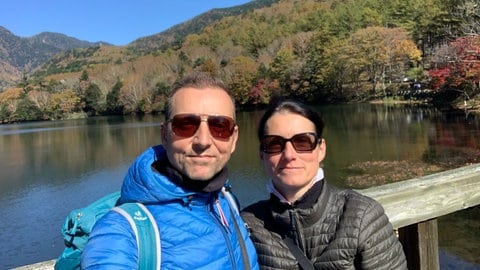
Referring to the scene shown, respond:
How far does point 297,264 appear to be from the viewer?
152 cm

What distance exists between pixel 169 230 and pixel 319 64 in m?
48.4

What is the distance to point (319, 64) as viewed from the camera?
157ft

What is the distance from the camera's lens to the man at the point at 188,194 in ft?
3.78

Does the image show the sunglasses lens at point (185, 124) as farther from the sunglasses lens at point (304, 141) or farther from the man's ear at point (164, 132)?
the sunglasses lens at point (304, 141)

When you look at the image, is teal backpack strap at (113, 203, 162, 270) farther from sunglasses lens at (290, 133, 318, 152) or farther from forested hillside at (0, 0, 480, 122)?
forested hillside at (0, 0, 480, 122)

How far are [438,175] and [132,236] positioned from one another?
1429 mm

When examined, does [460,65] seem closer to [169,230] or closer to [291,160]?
[291,160]

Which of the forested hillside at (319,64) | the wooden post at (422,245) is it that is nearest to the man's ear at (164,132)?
the wooden post at (422,245)

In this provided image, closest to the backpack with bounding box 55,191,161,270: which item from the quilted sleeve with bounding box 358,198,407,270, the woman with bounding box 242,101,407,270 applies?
the woman with bounding box 242,101,407,270

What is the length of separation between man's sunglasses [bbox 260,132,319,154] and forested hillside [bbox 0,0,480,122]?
55.4 feet

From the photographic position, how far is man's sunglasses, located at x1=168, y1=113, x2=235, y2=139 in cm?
146

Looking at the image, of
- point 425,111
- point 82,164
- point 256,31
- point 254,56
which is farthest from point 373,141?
point 256,31

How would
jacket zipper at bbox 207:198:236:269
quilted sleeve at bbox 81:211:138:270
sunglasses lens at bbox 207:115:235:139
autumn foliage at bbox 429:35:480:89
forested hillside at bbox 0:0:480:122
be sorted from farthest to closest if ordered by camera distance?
1. forested hillside at bbox 0:0:480:122
2. autumn foliage at bbox 429:35:480:89
3. sunglasses lens at bbox 207:115:235:139
4. jacket zipper at bbox 207:198:236:269
5. quilted sleeve at bbox 81:211:138:270

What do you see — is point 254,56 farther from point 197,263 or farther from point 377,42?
Result: point 197,263
